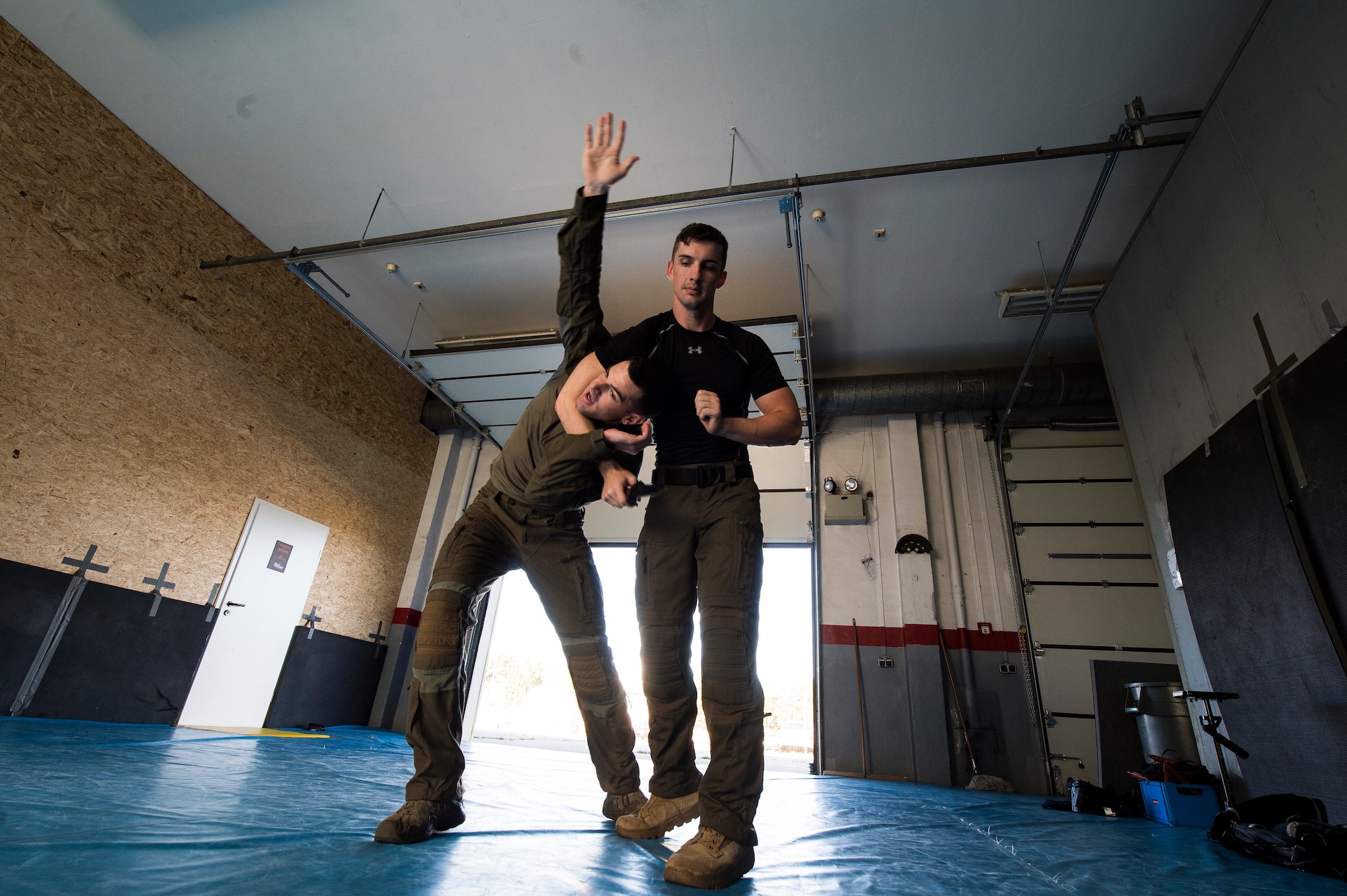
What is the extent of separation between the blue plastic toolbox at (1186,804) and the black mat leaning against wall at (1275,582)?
0.94 feet

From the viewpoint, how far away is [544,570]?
217 cm

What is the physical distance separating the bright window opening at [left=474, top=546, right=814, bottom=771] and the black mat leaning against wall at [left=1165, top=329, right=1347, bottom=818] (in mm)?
4256

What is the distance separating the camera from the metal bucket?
4773 millimetres

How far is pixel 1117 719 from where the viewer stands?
5.97 m

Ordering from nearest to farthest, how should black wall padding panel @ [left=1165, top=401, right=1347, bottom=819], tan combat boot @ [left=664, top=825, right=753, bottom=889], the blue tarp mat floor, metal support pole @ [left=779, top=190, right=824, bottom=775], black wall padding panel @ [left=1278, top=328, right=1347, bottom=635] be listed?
the blue tarp mat floor, tan combat boot @ [left=664, top=825, right=753, bottom=889], black wall padding panel @ [left=1278, top=328, right=1347, bottom=635], black wall padding panel @ [left=1165, top=401, right=1347, bottom=819], metal support pole @ [left=779, top=190, right=824, bottom=775]

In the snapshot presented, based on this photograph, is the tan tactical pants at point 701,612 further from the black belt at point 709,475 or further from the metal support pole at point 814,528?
the metal support pole at point 814,528

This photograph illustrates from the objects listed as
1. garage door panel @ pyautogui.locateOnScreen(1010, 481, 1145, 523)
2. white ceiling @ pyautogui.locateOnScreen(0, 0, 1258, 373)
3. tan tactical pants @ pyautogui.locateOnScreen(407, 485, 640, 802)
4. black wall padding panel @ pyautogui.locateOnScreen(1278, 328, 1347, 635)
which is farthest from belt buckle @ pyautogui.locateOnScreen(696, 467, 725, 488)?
garage door panel @ pyautogui.locateOnScreen(1010, 481, 1145, 523)

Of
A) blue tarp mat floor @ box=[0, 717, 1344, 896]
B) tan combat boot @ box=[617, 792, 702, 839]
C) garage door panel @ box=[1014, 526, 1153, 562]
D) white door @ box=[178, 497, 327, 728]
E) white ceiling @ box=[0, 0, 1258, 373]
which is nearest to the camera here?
blue tarp mat floor @ box=[0, 717, 1344, 896]

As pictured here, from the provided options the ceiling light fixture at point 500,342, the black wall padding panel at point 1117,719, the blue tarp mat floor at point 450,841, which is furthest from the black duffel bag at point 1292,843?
the ceiling light fixture at point 500,342

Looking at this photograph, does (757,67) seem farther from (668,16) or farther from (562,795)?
(562,795)

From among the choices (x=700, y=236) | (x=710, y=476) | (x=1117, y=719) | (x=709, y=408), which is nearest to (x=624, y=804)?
(x=710, y=476)

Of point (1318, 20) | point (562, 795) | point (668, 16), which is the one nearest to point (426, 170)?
point (668, 16)

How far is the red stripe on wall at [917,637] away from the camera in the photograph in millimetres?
6996

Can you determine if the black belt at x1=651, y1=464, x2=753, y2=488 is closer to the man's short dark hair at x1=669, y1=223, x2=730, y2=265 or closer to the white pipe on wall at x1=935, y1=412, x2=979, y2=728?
the man's short dark hair at x1=669, y1=223, x2=730, y2=265
